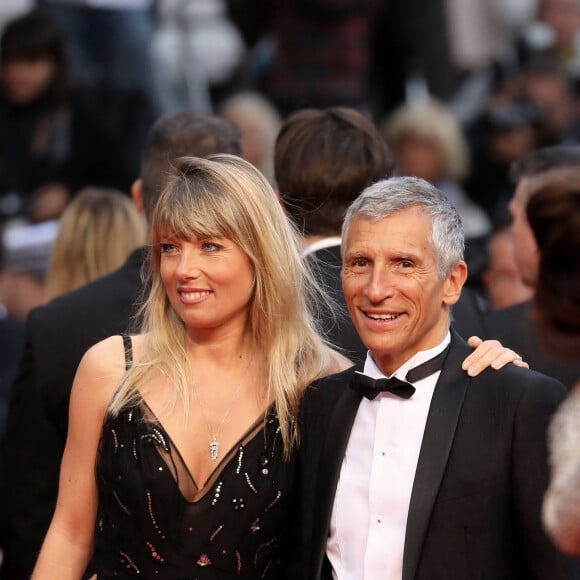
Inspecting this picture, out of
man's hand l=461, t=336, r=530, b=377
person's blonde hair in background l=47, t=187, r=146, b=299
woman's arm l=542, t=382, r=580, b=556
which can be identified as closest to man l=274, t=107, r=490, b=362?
man's hand l=461, t=336, r=530, b=377

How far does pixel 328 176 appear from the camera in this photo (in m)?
4.62

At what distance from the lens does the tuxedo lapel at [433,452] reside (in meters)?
3.41

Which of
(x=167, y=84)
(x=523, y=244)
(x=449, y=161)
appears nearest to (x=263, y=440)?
(x=523, y=244)

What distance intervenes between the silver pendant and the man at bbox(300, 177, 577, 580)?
0.94 feet

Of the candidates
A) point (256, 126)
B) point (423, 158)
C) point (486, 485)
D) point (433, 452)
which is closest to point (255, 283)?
point (433, 452)

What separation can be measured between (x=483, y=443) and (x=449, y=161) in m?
5.21

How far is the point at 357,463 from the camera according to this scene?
3.64 meters

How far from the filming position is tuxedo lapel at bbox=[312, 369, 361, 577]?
3.64 metres

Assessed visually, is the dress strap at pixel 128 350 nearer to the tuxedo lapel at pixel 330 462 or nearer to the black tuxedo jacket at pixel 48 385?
the black tuxedo jacket at pixel 48 385

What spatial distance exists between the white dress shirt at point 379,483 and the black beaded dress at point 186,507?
32cm

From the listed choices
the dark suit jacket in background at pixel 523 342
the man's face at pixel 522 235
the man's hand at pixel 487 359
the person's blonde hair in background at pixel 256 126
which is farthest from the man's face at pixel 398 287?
the person's blonde hair in background at pixel 256 126

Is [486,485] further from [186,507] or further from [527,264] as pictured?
[527,264]

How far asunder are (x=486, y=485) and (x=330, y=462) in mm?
476

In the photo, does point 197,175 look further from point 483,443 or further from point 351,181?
point 483,443
